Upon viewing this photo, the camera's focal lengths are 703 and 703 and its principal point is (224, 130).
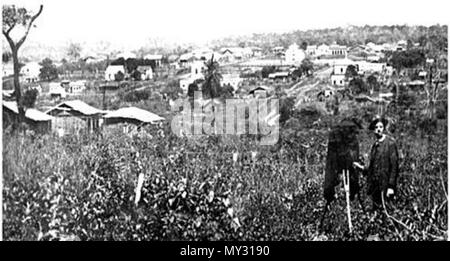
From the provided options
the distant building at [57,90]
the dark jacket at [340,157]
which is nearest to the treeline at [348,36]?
the dark jacket at [340,157]

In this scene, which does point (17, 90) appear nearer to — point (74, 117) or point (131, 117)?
point (74, 117)

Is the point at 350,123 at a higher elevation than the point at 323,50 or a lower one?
lower

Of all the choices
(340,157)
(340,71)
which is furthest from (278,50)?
(340,157)

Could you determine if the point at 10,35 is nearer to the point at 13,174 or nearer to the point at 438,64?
the point at 13,174

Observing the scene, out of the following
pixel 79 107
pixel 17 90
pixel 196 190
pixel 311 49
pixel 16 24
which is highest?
pixel 16 24

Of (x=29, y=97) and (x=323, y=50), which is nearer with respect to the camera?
(x=323, y=50)

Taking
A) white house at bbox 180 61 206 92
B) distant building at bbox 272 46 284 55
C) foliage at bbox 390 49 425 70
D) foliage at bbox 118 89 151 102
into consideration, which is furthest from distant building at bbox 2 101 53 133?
foliage at bbox 390 49 425 70
